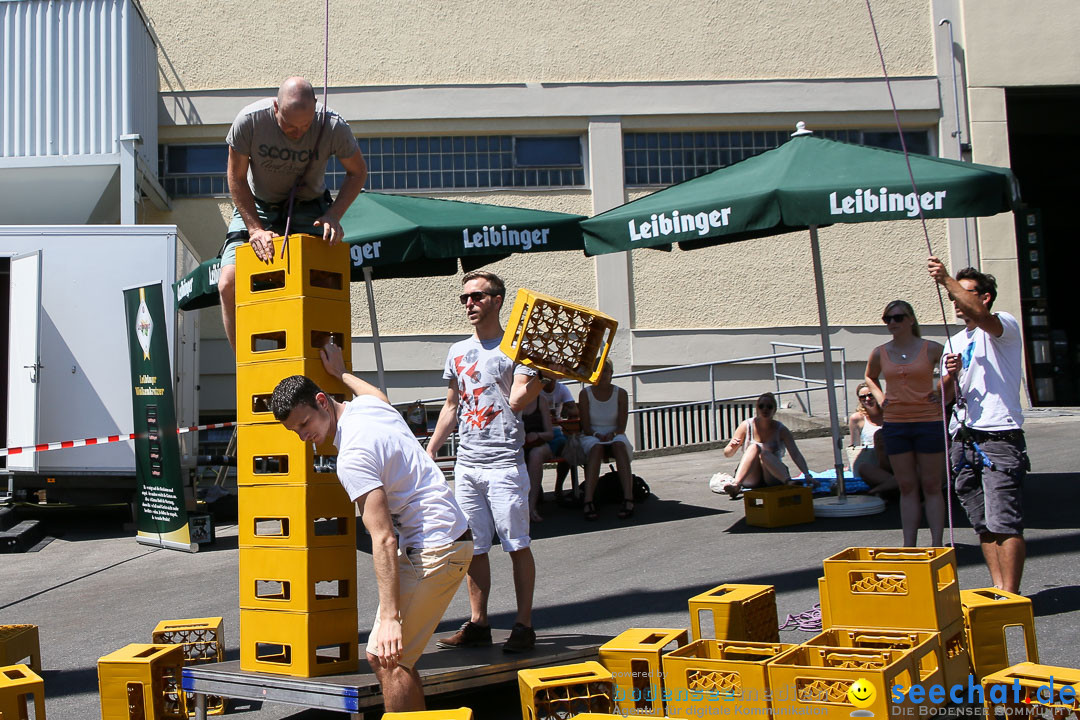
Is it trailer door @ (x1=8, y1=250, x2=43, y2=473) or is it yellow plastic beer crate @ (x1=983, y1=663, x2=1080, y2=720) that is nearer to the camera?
yellow plastic beer crate @ (x1=983, y1=663, x2=1080, y2=720)

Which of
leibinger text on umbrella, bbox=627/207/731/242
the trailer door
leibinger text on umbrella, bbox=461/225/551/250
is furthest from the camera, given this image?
the trailer door

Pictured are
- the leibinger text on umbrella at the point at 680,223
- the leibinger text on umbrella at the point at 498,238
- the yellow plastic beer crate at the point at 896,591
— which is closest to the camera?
the yellow plastic beer crate at the point at 896,591

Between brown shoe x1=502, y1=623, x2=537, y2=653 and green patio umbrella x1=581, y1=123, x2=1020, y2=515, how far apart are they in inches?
157

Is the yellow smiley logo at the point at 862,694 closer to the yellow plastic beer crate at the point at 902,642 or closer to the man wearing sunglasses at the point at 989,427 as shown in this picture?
the yellow plastic beer crate at the point at 902,642

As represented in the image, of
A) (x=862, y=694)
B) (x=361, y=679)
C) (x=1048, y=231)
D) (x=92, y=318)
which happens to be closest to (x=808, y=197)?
(x=862, y=694)

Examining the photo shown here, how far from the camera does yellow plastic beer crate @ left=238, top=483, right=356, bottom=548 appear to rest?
4.46 metres

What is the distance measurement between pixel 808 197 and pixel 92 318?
7135 millimetres

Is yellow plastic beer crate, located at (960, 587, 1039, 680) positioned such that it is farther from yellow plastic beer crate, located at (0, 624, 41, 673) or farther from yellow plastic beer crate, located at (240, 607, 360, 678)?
yellow plastic beer crate, located at (0, 624, 41, 673)

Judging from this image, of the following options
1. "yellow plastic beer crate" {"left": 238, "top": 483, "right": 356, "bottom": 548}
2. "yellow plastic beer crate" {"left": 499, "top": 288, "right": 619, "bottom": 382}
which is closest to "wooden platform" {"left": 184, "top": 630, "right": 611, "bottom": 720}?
"yellow plastic beer crate" {"left": 238, "top": 483, "right": 356, "bottom": 548}

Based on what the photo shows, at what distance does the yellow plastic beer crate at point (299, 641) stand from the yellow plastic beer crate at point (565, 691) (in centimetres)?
89

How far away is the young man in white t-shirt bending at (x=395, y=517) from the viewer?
3766mm

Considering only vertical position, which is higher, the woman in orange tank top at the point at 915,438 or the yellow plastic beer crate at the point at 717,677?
the woman in orange tank top at the point at 915,438

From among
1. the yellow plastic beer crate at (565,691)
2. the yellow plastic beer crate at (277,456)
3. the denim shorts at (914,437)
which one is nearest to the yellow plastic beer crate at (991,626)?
the yellow plastic beer crate at (565,691)

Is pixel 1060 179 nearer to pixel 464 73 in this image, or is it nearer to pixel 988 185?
pixel 464 73
